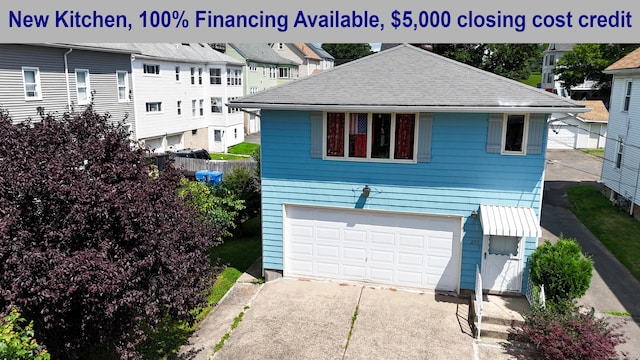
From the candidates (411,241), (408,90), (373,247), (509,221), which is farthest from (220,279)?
(509,221)

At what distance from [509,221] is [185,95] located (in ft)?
102

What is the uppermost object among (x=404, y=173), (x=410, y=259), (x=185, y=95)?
(x=185, y=95)

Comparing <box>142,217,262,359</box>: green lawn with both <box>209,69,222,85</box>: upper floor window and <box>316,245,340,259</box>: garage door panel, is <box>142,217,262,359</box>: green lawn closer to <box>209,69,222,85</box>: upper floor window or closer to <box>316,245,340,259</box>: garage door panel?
<box>316,245,340,259</box>: garage door panel

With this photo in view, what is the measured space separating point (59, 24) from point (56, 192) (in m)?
12.1

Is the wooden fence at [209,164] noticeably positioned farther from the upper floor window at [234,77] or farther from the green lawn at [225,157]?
the upper floor window at [234,77]

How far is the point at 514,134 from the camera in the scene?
11.5m

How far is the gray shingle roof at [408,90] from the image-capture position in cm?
1115

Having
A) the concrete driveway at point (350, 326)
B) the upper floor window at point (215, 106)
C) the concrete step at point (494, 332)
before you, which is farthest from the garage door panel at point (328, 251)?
the upper floor window at point (215, 106)

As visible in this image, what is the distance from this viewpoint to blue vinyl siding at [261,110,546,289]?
11.6 m

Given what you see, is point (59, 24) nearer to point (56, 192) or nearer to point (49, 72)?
point (49, 72)

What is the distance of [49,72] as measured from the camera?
23016 mm

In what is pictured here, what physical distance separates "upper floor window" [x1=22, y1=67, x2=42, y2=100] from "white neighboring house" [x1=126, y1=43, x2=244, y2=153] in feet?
25.9

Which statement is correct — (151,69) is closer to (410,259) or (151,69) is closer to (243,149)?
(243,149)

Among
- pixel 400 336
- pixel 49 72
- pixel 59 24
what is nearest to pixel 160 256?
pixel 400 336
